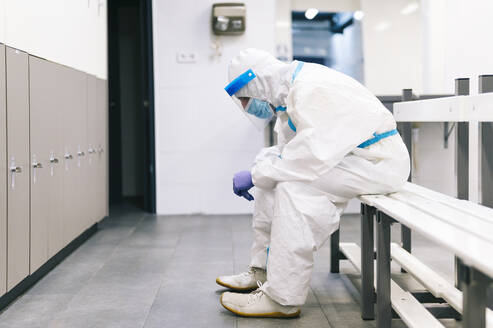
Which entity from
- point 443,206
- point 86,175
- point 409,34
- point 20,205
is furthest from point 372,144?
point 409,34

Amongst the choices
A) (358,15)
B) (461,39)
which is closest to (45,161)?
(461,39)

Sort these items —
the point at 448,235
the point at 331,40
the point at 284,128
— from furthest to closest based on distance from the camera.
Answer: the point at 331,40, the point at 284,128, the point at 448,235

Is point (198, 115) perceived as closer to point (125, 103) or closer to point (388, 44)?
point (125, 103)

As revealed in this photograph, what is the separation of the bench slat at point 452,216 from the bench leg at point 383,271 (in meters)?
0.11

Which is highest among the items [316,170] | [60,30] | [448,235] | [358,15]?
[358,15]

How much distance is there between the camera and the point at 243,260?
297 cm

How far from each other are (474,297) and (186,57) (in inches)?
149

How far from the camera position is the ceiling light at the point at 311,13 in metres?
5.50

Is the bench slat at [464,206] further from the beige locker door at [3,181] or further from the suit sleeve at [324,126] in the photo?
the beige locker door at [3,181]

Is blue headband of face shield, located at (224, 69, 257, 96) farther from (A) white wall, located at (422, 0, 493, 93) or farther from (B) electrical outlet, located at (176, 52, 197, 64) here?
(B) electrical outlet, located at (176, 52, 197, 64)

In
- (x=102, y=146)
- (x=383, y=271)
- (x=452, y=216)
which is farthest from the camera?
(x=102, y=146)

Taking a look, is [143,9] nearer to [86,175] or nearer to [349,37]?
[86,175]

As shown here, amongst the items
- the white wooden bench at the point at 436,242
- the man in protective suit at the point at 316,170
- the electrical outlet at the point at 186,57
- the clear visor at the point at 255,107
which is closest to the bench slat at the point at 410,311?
the white wooden bench at the point at 436,242

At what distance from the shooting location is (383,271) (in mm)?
1799
